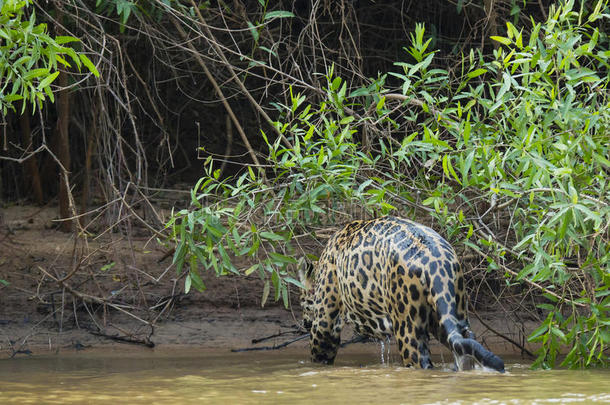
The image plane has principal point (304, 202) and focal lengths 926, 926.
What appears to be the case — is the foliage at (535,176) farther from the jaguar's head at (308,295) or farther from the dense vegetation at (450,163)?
the jaguar's head at (308,295)

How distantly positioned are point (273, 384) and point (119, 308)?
250 cm

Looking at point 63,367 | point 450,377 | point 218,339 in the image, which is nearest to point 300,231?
point 218,339

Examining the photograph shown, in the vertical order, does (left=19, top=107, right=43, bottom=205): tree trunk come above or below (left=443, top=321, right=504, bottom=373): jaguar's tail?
above

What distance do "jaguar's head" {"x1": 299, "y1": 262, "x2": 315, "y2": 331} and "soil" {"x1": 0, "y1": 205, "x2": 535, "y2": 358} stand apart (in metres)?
0.53

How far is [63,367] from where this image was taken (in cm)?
630

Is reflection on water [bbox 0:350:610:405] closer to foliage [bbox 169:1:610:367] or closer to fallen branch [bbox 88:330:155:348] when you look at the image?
foliage [bbox 169:1:610:367]

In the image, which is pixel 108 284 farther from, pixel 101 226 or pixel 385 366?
pixel 385 366

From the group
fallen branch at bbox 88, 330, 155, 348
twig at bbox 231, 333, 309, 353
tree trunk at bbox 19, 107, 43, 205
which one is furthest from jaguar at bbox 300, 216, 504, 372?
tree trunk at bbox 19, 107, 43, 205

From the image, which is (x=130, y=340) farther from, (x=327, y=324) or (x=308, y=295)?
(x=327, y=324)

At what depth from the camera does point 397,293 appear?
5668mm

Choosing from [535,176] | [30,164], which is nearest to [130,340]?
[30,164]

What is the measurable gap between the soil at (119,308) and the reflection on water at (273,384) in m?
0.78

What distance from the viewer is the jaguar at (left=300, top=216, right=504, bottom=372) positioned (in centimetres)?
543

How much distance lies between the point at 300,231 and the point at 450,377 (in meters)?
3.08
